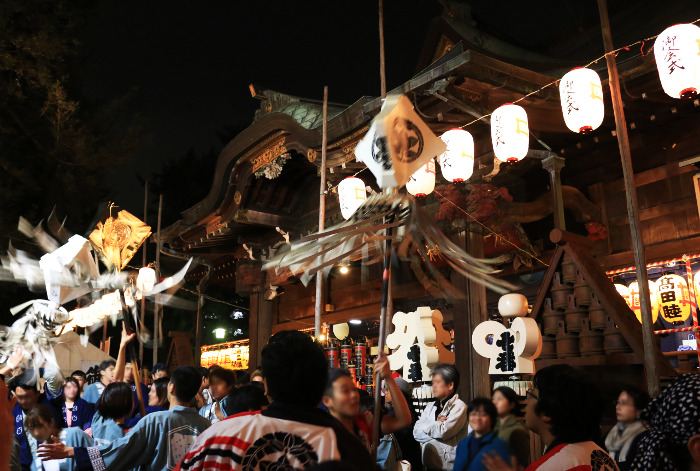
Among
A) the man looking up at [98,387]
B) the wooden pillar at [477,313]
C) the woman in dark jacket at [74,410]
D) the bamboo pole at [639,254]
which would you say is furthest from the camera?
the wooden pillar at [477,313]

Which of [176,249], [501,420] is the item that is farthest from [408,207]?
[176,249]

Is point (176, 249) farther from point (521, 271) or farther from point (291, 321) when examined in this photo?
point (521, 271)

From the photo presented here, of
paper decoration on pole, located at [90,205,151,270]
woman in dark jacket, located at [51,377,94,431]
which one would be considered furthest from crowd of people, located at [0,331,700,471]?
paper decoration on pole, located at [90,205,151,270]

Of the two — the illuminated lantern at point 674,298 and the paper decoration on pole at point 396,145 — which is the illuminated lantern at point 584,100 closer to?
the illuminated lantern at point 674,298

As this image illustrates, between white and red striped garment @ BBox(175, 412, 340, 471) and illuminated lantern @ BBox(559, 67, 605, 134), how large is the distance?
6.62 metres

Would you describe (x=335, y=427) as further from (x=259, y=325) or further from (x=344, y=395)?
(x=259, y=325)

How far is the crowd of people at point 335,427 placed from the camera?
88.1 inches

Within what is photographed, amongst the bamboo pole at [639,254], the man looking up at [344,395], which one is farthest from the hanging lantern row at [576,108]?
the man looking up at [344,395]

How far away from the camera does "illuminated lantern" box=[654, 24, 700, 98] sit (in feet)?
22.2

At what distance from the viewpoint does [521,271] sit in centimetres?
1138

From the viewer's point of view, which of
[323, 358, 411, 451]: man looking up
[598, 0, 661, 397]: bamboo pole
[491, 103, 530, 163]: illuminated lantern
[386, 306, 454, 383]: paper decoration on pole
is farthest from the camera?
[491, 103, 530, 163]: illuminated lantern

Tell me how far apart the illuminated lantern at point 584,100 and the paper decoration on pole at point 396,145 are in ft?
14.9

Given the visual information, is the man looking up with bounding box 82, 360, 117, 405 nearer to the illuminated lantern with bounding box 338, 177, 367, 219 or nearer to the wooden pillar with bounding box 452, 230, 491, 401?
the illuminated lantern with bounding box 338, 177, 367, 219

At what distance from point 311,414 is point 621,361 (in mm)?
5466
